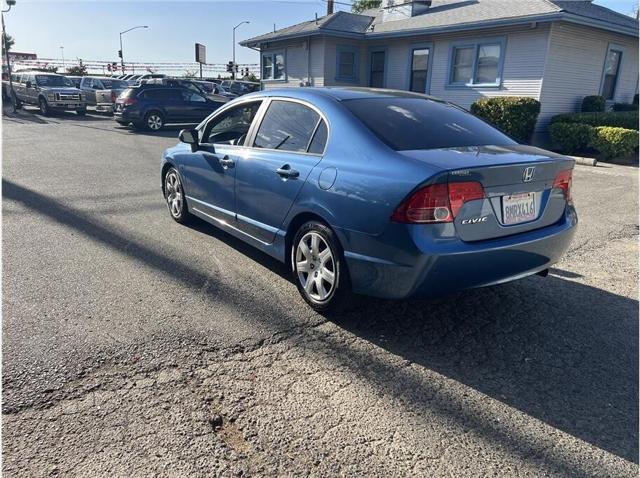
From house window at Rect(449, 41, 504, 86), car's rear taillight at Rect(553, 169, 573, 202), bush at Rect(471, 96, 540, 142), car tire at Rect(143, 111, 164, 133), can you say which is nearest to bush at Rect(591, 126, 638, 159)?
A: bush at Rect(471, 96, 540, 142)

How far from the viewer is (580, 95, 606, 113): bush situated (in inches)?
576

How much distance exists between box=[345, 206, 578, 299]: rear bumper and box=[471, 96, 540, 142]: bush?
1098cm

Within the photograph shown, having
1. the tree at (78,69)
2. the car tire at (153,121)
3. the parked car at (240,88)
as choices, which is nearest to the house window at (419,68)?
the car tire at (153,121)

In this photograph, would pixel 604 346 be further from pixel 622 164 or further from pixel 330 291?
pixel 622 164

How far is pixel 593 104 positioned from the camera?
576 inches

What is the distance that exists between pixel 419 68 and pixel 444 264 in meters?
15.9

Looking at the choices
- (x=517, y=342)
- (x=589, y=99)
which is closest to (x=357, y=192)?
(x=517, y=342)

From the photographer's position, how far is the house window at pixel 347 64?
1928 centimetres

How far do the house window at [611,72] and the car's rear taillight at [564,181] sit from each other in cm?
1455

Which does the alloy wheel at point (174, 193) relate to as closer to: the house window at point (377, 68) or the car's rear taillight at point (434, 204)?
the car's rear taillight at point (434, 204)

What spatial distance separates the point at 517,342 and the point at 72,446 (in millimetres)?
2701

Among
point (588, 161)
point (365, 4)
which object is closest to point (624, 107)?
point (588, 161)

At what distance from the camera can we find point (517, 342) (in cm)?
330

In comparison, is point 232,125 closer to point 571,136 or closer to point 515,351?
point 515,351
